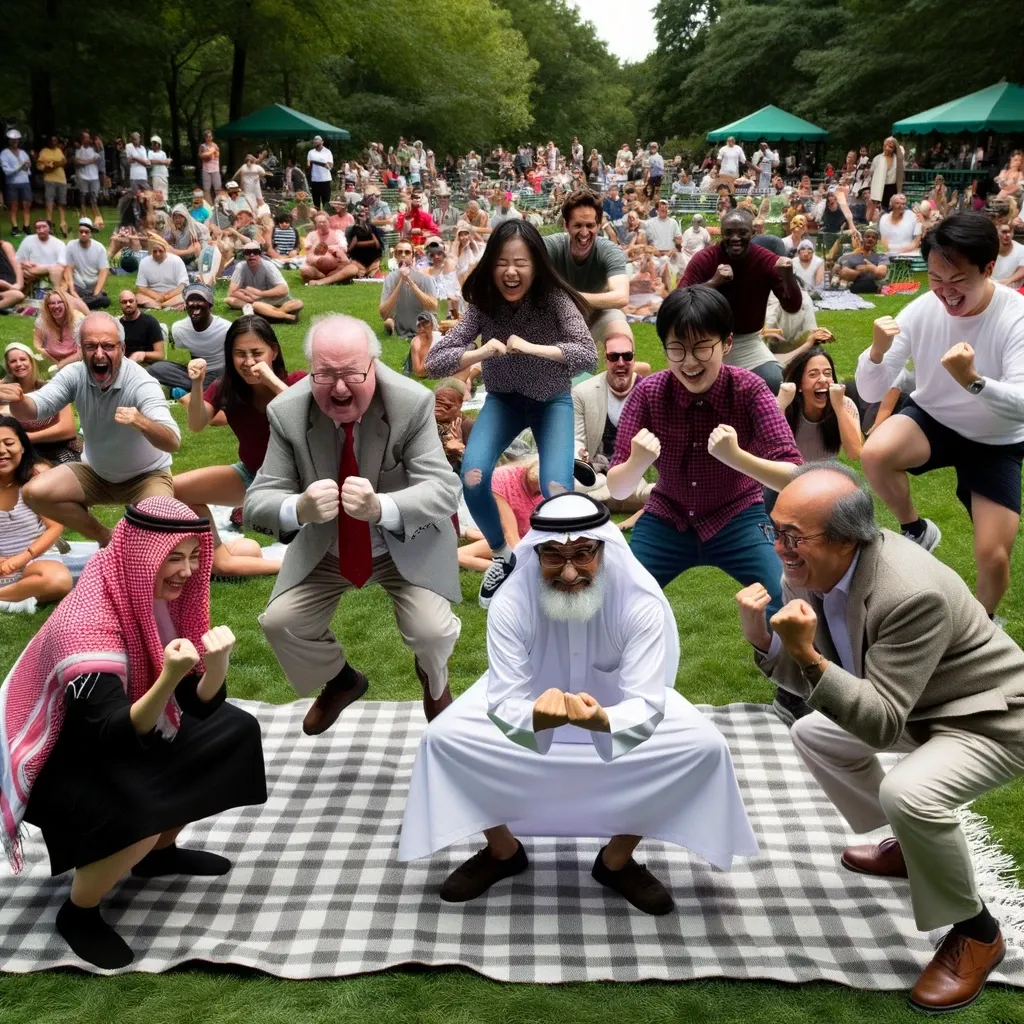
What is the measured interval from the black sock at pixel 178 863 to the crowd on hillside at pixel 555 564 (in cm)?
1

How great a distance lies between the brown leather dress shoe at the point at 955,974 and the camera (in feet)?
12.0

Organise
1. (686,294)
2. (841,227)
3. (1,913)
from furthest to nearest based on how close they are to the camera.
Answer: (841,227), (686,294), (1,913)

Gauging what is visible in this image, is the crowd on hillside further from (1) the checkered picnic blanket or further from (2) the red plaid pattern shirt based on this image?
(1) the checkered picnic blanket

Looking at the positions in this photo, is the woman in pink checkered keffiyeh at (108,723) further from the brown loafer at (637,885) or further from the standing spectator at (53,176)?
the standing spectator at (53,176)

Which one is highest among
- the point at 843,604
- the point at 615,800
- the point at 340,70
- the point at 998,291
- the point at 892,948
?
the point at 340,70

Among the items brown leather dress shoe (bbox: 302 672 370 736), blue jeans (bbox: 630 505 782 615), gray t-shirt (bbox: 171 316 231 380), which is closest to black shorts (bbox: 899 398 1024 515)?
blue jeans (bbox: 630 505 782 615)

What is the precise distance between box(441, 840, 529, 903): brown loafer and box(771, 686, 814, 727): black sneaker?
1678 mm

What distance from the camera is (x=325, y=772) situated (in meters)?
5.26

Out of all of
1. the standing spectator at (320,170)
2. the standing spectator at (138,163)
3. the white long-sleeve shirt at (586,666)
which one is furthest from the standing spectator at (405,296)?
the standing spectator at (138,163)

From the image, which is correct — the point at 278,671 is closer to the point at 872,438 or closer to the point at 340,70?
the point at 872,438

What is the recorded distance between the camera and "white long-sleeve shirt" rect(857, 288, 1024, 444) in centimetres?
504

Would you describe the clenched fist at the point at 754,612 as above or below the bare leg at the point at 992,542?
above

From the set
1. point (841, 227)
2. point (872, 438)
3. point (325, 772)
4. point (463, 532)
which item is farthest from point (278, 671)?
point (841, 227)

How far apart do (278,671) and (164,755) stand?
2.29 meters
